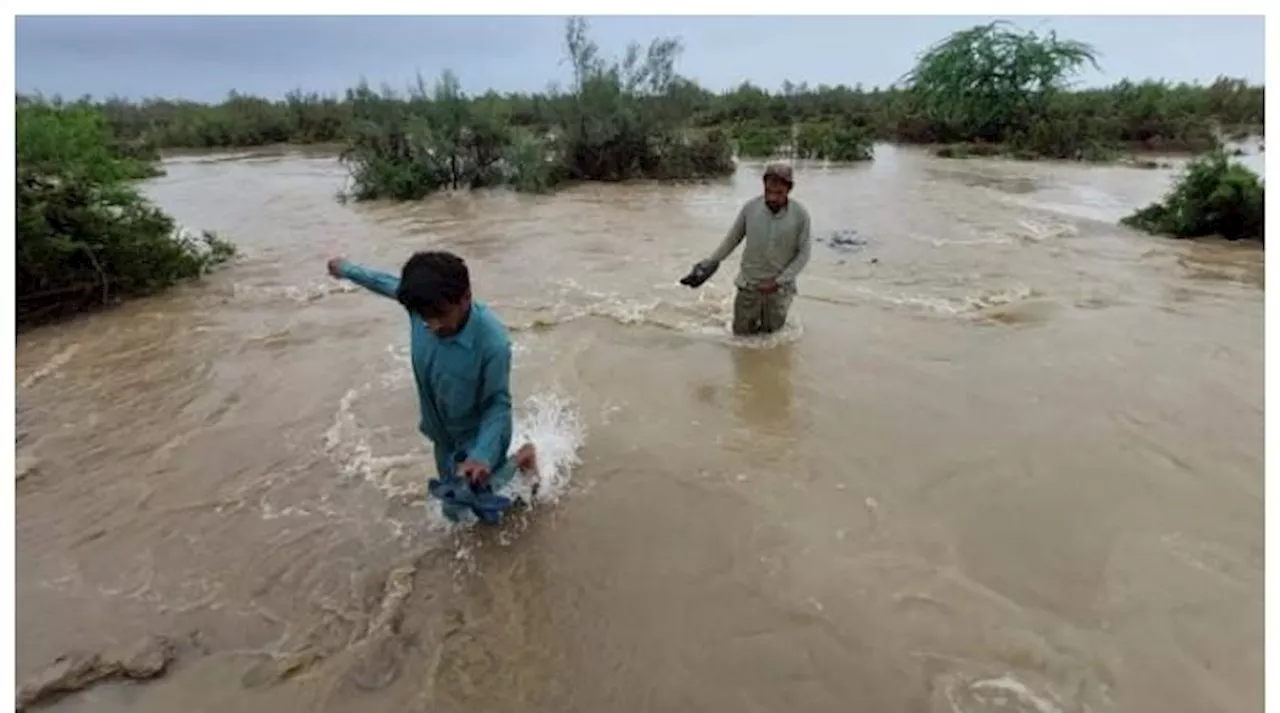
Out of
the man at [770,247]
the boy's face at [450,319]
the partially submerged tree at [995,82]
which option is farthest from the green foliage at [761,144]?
the boy's face at [450,319]

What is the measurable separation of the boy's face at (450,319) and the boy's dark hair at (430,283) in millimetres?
21

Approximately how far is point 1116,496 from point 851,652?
1782 mm

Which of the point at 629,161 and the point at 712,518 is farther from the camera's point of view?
the point at 629,161

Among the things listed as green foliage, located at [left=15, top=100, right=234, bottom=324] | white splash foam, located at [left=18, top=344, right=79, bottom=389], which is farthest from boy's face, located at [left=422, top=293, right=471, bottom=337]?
green foliage, located at [left=15, top=100, right=234, bottom=324]

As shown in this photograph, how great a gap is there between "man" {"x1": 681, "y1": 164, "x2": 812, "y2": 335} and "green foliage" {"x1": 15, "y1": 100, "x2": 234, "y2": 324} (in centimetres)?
442

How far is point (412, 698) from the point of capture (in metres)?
2.82

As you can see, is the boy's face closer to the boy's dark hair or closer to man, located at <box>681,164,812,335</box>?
the boy's dark hair

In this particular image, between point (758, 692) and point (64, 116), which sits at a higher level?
point (64, 116)

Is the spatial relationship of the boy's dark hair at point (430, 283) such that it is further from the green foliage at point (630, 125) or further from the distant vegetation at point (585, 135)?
the green foliage at point (630, 125)

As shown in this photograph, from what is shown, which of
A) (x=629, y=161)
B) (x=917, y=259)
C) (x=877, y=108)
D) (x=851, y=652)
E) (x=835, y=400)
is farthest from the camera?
(x=877, y=108)

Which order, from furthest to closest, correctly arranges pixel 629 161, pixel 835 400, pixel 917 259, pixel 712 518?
pixel 629 161
pixel 917 259
pixel 835 400
pixel 712 518

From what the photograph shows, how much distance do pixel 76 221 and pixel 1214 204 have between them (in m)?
11.0

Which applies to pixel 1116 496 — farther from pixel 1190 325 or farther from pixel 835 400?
pixel 1190 325

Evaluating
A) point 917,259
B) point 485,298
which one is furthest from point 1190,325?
point 485,298
